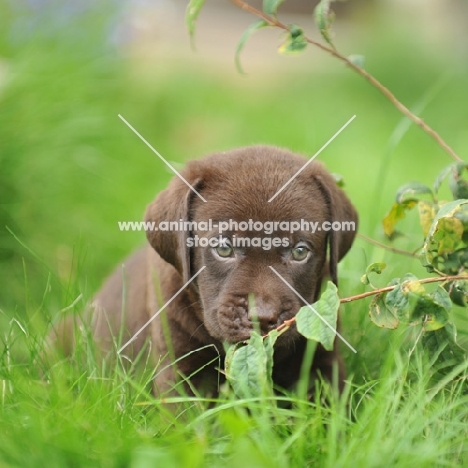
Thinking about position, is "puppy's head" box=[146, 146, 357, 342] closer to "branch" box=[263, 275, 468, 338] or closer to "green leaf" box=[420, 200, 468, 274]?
"branch" box=[263, 275, 468, 338]

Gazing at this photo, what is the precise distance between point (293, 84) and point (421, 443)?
30.2ft

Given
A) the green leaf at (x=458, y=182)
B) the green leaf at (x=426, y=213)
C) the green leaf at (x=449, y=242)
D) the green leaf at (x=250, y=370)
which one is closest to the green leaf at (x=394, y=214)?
the green leaf at (x=426, y=213)

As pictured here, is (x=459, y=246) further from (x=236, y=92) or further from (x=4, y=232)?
(x=236, y=92)

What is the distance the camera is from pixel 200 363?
11.4ft

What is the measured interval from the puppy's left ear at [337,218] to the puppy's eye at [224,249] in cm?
43

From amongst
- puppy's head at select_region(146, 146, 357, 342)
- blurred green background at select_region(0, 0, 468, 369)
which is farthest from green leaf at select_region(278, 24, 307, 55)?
blurred green background at select_region(0, 0, 468, 369)

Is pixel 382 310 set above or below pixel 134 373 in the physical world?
above

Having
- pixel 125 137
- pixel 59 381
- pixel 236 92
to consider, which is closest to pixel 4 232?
pixel 125 137

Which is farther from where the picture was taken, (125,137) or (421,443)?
(125,137)

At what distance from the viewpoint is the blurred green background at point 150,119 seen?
4.94 m

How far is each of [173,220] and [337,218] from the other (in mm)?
668

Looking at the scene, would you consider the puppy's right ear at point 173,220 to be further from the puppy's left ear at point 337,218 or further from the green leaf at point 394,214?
the green leaf at point 394,214

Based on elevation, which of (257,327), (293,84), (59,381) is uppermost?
(257,327)

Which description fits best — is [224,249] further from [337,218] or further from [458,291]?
[458,291]
